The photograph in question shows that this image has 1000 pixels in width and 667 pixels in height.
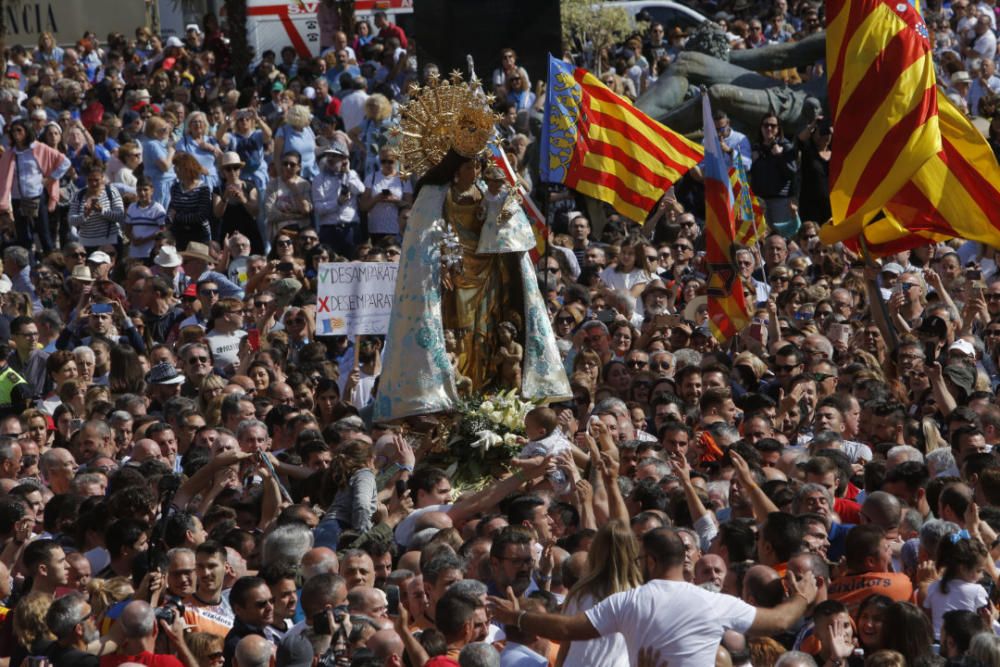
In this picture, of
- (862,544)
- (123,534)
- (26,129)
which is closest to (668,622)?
(862,544)

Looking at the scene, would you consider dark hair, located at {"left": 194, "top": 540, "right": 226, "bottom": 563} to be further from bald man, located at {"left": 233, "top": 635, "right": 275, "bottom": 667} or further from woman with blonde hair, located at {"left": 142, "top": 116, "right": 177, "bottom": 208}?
woman with blonde hair, located at {"left": 142, "top": 116, "right": 177, "bottom": 208}

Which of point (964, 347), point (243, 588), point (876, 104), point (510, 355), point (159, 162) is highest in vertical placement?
point (876, 104)

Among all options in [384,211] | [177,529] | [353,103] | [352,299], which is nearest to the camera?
[177,529]

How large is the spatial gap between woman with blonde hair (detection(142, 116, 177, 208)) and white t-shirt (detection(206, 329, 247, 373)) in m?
4.48

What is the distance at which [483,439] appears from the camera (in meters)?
12.7

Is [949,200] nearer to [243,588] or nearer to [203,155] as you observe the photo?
[243,588]

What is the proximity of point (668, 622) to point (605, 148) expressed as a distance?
30.1ft

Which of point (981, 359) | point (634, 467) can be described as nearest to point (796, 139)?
point (981, 359)

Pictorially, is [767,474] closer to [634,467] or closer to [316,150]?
[634,467]

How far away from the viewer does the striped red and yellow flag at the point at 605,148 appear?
53.8 ft

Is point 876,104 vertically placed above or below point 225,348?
above

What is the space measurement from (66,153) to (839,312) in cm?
871

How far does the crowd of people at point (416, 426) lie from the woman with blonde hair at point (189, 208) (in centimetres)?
2

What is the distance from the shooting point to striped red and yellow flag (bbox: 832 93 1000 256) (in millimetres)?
13688
